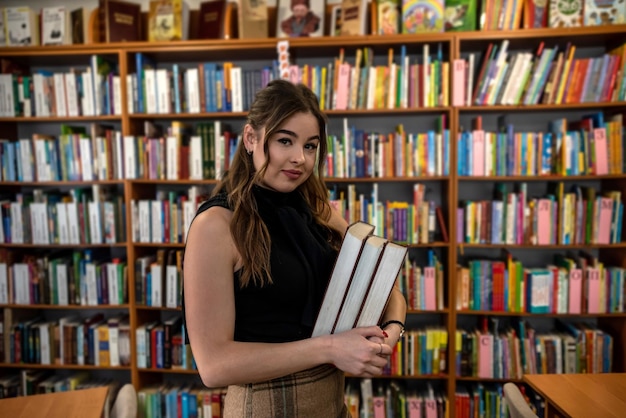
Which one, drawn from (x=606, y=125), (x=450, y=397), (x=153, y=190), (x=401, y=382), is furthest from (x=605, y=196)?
(x=153, y=190)

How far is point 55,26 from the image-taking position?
2.75 meters

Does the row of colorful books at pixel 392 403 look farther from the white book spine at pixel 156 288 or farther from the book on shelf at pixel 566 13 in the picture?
the book on shelf at pixel 566 13

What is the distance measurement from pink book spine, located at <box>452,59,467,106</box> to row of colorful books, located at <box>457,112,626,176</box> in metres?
0.16

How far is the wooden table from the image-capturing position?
1310 millimetres

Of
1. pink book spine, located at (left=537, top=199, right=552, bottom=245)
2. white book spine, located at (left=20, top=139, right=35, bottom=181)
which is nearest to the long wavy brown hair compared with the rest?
pink book spine, located at (left=537, top=199, right=552, bottom=245)

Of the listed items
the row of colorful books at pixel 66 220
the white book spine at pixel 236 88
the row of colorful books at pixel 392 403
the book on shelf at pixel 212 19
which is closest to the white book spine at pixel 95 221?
the row of colorful books at pixel 66 220

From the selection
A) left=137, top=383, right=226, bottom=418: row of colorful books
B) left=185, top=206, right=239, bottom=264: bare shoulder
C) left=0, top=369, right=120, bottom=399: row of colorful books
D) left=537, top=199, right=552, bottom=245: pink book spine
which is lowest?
left=137, top=383, right=226, bottom=418: row of colorful books

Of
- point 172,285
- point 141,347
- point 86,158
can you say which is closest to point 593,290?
point 172,285

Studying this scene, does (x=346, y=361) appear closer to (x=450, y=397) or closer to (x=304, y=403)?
(x=304, y=403)

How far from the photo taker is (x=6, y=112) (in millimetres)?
2754

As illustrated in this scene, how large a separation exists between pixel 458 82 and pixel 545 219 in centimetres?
89

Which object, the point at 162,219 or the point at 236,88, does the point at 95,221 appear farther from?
the point at 236,88

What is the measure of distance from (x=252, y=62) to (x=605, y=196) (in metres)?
2.23

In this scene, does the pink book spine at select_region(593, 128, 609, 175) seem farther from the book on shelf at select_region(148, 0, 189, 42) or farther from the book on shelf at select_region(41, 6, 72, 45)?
the book on shelf at select_region(41, 6, 72, 45)
